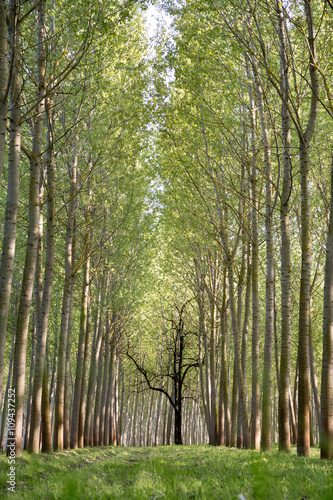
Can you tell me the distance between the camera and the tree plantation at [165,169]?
7.80 meters

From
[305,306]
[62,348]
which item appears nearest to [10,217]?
[305,306]

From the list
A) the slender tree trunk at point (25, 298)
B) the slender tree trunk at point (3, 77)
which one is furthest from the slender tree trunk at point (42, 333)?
the slender tree trunk at point (3, 77)

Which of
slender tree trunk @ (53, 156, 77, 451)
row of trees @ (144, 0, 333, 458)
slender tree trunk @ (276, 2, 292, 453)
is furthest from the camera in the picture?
slender tree trunk @ (53, 156, 77, 451)

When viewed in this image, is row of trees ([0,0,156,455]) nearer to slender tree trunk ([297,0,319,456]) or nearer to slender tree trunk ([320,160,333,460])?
slender tree trunk ([297,0,319,456])

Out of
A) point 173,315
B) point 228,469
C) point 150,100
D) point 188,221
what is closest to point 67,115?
point 150,100

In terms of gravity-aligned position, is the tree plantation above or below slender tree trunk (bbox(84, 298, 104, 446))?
above

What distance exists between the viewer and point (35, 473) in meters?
7.35

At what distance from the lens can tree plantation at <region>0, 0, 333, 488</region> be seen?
307 inches

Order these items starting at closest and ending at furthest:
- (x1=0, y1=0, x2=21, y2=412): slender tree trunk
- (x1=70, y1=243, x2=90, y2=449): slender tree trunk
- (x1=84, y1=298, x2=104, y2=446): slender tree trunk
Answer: (x1=0, y1=0, x2=21, y2=412): slender tree trunk < (x1=70, y1=243, x2=90, y2=449): slender tree trunk < (x1=84, y1=298, x2=104, y2=446): slender tree trunk

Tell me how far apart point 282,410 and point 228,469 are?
2935 millimetres

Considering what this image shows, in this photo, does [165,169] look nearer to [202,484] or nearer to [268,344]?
[268,344]

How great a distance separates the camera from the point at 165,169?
51.4 feet

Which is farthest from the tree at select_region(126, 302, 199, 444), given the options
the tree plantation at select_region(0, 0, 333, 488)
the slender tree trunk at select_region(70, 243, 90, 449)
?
the slender tree trunk at select_region(70, 243, 90, 449)

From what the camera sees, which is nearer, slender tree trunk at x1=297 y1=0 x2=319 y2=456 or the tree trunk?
the tree trunk
